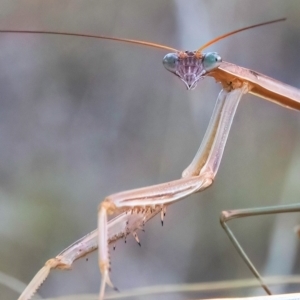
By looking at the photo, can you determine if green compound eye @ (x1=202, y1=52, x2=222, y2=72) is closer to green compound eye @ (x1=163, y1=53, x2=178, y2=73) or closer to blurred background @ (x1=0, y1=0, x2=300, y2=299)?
green compound eye @ (x1=163, y1=53, x2=178, y2=73)

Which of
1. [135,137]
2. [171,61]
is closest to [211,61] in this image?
[171,61]

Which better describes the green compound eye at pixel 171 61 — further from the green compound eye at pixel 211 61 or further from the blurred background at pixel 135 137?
the blurred background at pixel 135 137

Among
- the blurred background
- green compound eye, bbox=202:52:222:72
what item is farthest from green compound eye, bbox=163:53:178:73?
the blurred background

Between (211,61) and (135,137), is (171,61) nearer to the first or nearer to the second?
(211,61)

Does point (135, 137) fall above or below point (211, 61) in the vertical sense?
Result: below

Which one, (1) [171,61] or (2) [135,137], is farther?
(2) [135,137]

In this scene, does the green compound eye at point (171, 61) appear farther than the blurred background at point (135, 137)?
No

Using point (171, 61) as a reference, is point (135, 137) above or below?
below

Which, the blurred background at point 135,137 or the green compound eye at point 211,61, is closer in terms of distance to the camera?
the green compound eye at point 211,61

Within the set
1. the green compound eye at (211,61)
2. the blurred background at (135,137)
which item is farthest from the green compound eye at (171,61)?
the blurred background at (135,137)
